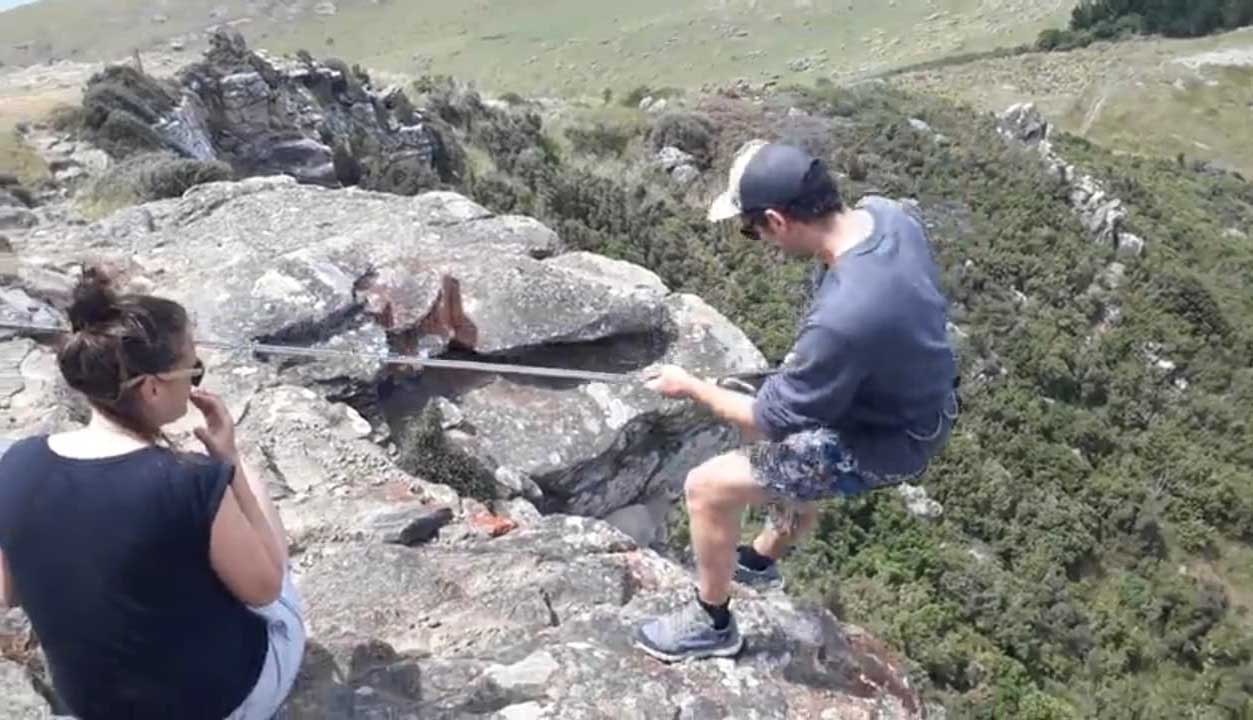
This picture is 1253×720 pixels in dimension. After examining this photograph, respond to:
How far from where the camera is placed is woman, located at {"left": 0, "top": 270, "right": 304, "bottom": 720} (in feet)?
11.4

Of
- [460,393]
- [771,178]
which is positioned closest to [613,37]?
[460,393]

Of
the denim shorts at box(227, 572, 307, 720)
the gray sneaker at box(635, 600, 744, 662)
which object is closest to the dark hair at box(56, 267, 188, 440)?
the denim shorts at box(227, 572, 307, 720)

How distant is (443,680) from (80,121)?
16.2 meters

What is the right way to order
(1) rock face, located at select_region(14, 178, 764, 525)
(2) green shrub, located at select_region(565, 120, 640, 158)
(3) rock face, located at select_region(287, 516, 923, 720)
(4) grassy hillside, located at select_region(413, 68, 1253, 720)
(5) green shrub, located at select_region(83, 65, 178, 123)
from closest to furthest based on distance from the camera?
1. (3) rock face, located at select_region(287, 516, 923, 720)
2. (1) rock face, located at select_region(14, 178, 764, 525)
3. (4) grassy hillside, located at select_region(413, 68, 1253, 720)
4. (5) green shrub, located at select_region(83, 65, 178, 123)
5. (2) green shrub, located at select_region(565, 120, 640, 158)

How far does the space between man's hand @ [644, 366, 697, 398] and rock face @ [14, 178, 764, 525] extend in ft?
12.6

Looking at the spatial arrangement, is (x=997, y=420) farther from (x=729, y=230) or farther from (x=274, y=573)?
(x=274, y=573)

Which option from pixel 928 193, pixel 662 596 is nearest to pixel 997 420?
pixel 928 193

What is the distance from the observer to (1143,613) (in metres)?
19.6

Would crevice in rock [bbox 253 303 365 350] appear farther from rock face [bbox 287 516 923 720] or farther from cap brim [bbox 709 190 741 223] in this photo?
cap brim [bbox 709 190 741 223]

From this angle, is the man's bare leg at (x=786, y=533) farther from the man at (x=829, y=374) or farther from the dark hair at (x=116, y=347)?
the dark hair at (x=116, y=347)

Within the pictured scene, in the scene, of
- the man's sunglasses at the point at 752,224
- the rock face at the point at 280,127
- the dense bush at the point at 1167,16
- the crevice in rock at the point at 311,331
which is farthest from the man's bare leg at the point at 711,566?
the dense bush at the point at 1167,16

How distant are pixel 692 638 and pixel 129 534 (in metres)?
2.62

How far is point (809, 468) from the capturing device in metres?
4.78

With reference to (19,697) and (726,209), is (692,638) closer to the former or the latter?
(726,209)
